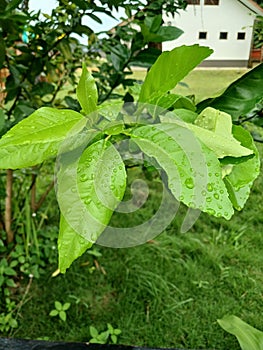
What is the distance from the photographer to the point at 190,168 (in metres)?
0.26

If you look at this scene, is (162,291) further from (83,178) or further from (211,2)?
(83,178)

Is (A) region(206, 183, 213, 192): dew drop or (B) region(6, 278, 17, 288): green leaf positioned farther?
(B) region(6, 278, 17, 288): green leaf

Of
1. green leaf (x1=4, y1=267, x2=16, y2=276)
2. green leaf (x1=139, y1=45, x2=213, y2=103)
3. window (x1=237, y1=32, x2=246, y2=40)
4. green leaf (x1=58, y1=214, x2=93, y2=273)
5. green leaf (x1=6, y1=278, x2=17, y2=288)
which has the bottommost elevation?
green leaf (x1=6, y1=278, x2=17, y2=288)

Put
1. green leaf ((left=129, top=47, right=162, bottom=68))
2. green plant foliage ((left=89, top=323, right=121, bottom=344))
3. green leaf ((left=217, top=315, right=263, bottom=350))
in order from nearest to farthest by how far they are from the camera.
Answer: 1. green leaf ((left=129, top=47, right=162, bottom=68))
2. green leaf ((left=217, top=315, right=263, bottom=350))
3. green plant foliage ((left=89, top=323, right=121, bottom=344))

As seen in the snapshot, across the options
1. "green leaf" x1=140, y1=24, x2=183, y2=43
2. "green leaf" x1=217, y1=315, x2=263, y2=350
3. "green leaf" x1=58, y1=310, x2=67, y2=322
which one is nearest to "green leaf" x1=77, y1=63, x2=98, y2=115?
"green leaf" x1=140, y1=24, x2=183, y2=43

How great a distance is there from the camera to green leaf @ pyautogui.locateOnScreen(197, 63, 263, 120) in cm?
39

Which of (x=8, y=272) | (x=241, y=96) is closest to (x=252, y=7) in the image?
(x=241, y=96)

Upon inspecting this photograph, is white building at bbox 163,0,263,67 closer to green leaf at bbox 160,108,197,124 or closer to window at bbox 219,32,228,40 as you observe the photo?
window at bbox 219,32,228,40

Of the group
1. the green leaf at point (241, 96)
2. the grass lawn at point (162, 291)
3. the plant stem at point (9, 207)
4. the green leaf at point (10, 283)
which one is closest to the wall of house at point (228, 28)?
the green leaf at point (241, 96)

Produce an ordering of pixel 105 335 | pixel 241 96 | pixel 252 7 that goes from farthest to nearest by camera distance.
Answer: pixel 105 335 → pixel 252 7 → pixel 241 96

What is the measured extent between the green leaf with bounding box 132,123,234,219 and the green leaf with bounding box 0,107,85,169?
0.17 feet

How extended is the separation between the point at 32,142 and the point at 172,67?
12 centimetres

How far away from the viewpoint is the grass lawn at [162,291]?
1.37m

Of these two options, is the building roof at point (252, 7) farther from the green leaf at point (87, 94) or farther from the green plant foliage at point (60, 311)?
the green plant foliage at point (60, 311)
